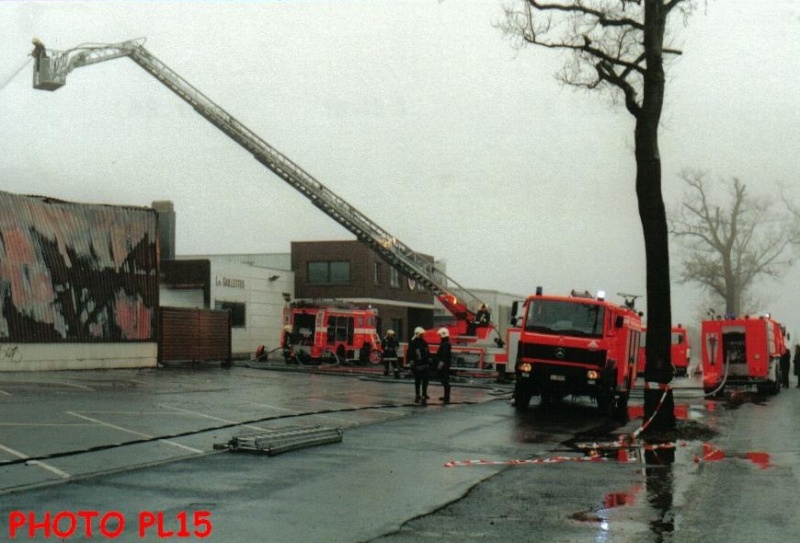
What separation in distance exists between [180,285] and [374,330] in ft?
37.2

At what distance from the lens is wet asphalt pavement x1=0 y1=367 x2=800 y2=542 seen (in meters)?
8.20

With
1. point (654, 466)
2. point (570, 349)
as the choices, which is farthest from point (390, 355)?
point (654, 466)

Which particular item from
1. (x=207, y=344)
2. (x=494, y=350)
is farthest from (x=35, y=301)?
(x=494, y=350)

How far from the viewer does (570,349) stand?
20.8 meters

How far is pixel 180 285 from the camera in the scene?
48594mm

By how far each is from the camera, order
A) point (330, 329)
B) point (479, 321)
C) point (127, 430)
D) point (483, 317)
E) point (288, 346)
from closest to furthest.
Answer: point (127, 430) < point (479, 321) < point (483, 317) < point (288, 346) < point (330, 329)

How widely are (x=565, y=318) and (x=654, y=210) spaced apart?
4.07m

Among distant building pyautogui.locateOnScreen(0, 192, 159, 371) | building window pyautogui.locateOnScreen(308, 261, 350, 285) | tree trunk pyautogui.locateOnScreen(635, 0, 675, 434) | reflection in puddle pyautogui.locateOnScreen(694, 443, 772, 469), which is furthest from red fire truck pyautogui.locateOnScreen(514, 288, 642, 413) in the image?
building window pyautogui.locateOnScreen(308, 261, 350, 285)

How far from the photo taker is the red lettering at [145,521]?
7770 mm

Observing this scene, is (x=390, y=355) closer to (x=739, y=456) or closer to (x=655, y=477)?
(x=739, y=456)

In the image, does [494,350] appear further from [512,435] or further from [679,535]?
[679,535]

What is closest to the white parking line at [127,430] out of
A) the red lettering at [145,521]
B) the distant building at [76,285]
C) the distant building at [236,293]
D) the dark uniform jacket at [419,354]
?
the red lettering at [145,521]

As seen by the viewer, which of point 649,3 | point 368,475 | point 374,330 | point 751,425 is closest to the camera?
point 368,475

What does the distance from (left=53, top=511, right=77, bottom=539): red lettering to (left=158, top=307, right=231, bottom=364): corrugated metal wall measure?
25831 millimetres
